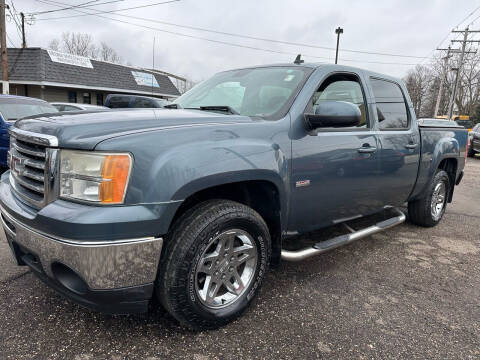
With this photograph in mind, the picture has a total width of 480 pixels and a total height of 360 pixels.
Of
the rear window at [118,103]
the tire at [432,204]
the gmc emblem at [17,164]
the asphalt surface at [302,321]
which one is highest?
the rear window at [118,103]

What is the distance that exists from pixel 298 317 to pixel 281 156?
112 cm

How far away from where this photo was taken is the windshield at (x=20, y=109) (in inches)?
279

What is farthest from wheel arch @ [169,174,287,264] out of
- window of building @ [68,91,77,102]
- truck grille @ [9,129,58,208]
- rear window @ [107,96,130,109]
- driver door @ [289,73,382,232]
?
window of building @ [68,91,77,102]

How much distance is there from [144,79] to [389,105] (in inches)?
1062

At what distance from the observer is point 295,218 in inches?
107

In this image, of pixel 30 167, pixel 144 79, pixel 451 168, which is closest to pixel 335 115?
pixel 30 167

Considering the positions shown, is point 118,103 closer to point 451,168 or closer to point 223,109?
point 223,109

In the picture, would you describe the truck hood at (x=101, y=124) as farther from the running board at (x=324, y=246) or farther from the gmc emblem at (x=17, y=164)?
the running board at (x=324, y=246)

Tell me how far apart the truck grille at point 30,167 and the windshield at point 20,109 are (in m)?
5.71

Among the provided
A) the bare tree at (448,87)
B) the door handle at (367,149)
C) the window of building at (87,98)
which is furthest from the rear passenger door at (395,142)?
the bare tree at (448,87)

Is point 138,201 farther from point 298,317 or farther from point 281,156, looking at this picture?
point 298,317

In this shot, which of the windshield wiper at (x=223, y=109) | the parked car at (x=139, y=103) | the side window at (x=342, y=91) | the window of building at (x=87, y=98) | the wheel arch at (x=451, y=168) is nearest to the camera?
the windshield wiper at (x=223, y=109)

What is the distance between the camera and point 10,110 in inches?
283

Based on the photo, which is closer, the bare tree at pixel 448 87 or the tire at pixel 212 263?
the tire at pixel 212 263
